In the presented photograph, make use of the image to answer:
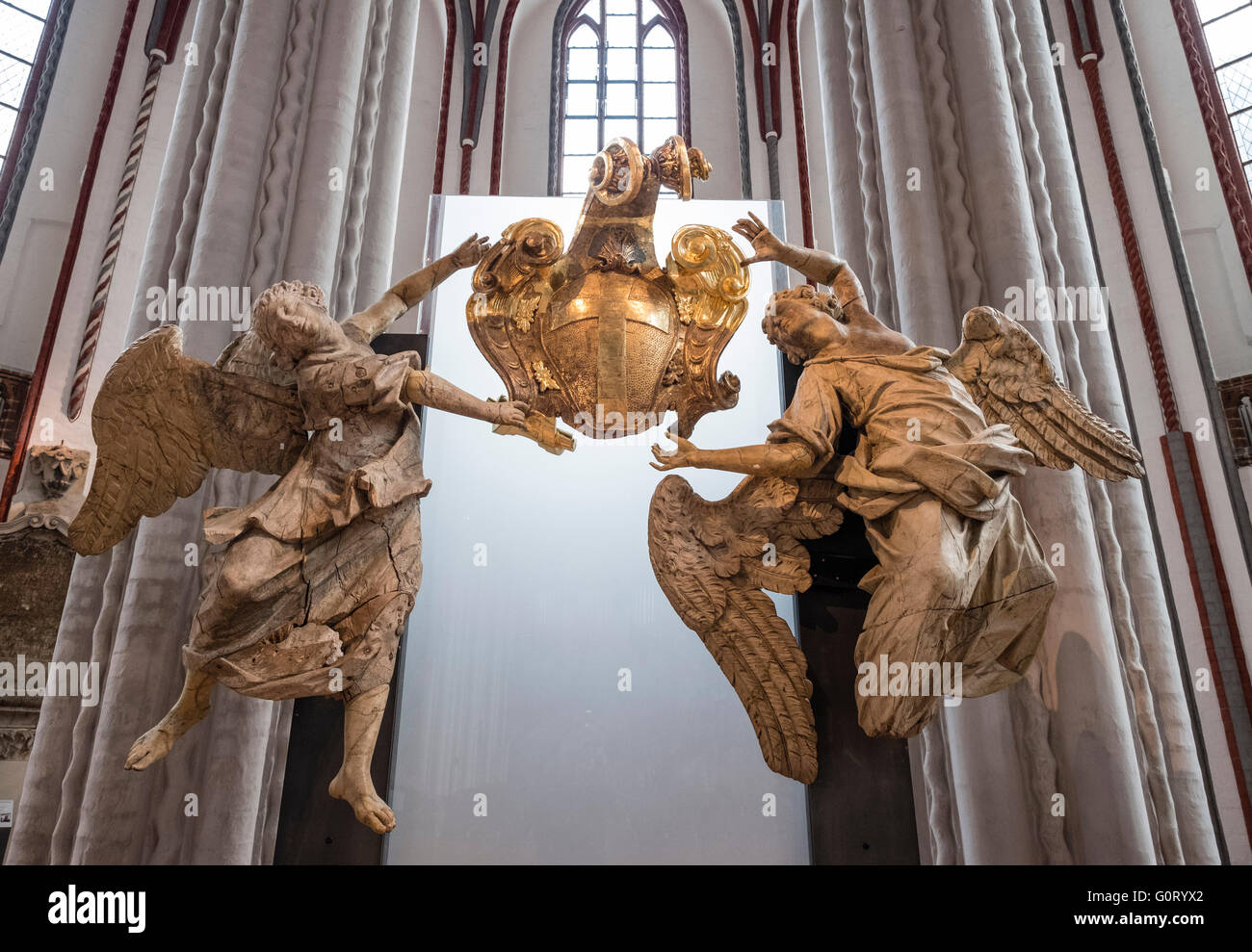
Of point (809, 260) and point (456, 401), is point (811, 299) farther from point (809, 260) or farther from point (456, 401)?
point (456, 401)

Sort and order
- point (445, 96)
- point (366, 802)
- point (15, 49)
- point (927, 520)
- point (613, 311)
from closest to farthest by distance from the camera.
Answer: point (366, 802)
point (927, 520)
point (613, 311)
point (15, 49)
point (445, 96)

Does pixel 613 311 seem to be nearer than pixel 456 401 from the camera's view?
No

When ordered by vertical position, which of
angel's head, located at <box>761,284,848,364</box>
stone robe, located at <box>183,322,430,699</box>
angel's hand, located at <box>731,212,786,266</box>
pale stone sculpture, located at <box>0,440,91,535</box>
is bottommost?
stone robe, located at <box>183,322,430,699</box>

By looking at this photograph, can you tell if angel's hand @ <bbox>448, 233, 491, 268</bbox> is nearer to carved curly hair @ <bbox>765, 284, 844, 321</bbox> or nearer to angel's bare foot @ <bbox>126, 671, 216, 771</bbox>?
carved curly hair @ <bbox>765, 284, 844, 321</bbox>

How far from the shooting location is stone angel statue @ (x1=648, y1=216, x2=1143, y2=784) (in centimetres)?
274

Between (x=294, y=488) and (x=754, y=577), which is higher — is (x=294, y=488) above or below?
above

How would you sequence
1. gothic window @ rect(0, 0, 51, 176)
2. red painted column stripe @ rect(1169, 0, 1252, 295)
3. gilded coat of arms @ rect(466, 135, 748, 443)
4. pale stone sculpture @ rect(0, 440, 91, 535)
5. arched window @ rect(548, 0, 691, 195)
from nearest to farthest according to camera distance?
gilded coat of arms @ rect(466, 135, 748, 443)
red painted column stripe @ rect(1169, 0, 1252, 295)
pale stone sculpture @ rect(0, 440, 91, 535)
gothic window @ rect(0, 0, 51, 176)
arched window @ rect(548, 0, 691, 195)

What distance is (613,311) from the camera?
12.3ft

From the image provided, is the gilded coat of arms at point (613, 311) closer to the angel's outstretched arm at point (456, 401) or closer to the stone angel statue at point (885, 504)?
the stone angel statue at point (885, 504)

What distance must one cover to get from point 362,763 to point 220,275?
2556 mm

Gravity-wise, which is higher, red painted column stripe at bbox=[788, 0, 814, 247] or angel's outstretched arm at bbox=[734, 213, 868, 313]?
red painted column stripe at bbox=[788, 0, 814, 247]

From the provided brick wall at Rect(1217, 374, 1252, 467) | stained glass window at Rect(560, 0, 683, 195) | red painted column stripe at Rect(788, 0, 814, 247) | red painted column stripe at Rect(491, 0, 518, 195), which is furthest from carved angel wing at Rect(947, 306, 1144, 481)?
stained glass window at Rect(560, 0, 683, 195)

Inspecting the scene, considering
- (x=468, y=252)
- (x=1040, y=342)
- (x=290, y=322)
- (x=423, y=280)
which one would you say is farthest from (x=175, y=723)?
(x=1040, y=342)
